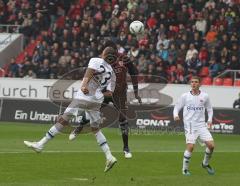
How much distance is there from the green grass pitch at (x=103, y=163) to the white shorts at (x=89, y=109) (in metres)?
0.97

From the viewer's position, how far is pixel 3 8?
42156 mm

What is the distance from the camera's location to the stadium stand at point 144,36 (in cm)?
3362

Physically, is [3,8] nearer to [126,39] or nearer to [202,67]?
[126,39]

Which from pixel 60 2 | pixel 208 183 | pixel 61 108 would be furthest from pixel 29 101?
pixel 208 183

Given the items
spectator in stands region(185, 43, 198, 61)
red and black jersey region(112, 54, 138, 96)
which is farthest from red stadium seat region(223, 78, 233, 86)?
red and black jersey region(112, 54, 138, 96)

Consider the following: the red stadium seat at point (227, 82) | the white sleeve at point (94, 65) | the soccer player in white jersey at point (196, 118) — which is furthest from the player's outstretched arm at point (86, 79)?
the red stadium seat at point (227, 82)

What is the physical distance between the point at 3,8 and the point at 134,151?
22.9 meters

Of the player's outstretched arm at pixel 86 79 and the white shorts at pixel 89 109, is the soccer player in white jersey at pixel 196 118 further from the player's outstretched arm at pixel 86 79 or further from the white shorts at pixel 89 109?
the player's outstretched arm at pixel 86 79

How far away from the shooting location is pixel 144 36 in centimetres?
3562

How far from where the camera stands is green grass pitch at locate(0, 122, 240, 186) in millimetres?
14039

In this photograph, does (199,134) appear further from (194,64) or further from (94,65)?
(194,64)

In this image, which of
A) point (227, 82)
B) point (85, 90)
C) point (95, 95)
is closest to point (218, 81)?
point (227, 82)

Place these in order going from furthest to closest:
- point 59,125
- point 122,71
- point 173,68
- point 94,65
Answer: point 173,68
point 122,71
point 59,125
point 94,65

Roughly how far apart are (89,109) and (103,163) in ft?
6.03
